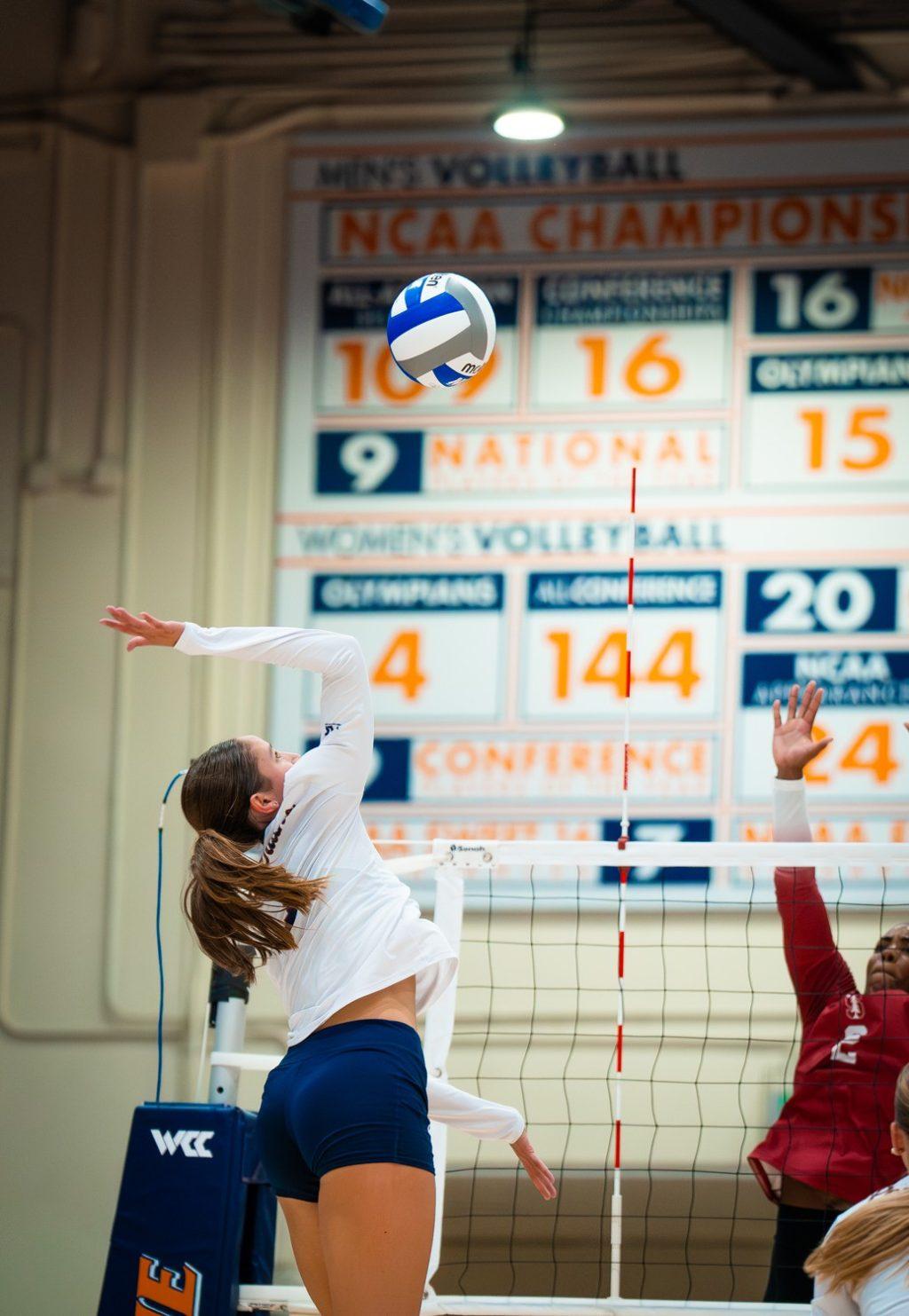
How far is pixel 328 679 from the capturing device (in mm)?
2896

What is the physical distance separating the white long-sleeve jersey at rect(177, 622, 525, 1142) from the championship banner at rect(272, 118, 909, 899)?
2717 mm

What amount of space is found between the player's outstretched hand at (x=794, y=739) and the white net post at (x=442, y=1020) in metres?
0.95

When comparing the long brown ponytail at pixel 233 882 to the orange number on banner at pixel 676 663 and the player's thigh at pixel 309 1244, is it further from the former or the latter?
the orange number on banner at pixel 676 663

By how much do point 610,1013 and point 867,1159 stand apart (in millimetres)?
1567

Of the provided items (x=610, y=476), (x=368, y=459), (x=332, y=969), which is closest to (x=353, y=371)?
(x=368, y=459)

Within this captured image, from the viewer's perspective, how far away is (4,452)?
5.97 metres

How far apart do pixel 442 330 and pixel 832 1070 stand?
2209mm

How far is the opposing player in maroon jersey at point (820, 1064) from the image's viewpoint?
3971 mm

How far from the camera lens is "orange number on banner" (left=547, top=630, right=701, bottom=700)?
5.54 meters

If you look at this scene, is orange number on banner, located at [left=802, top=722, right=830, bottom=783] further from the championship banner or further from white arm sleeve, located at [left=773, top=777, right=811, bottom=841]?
white arm sleeve, located at [left=773, top=777, right=811, bottom=841]

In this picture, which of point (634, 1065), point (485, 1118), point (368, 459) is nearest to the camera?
point (485, 1118)

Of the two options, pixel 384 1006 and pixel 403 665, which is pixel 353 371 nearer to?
pixel 403 665

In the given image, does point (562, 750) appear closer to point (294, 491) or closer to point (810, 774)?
point (810, 774)

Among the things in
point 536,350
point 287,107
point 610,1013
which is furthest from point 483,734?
point 287,107
